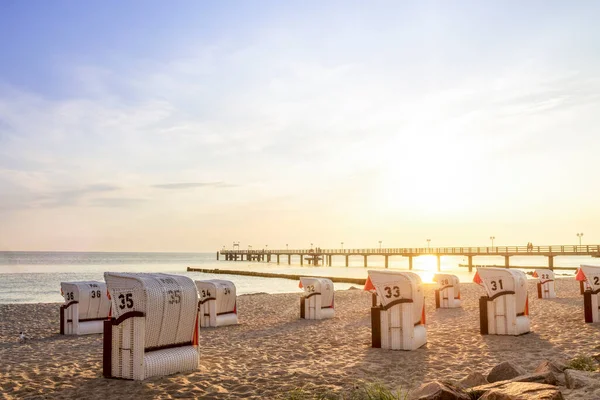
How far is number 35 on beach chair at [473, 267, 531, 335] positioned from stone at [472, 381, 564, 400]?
23.2 feet

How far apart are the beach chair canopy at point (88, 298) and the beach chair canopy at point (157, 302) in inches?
256

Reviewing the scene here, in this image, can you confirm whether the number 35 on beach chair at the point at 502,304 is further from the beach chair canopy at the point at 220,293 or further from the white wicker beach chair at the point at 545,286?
the white wicker beach chair at the point at 545,286

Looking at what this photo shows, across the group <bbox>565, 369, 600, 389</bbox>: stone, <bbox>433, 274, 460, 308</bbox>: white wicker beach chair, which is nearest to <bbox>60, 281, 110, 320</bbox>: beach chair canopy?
<bbox>565, 369, 600, 389</bbox>: stone

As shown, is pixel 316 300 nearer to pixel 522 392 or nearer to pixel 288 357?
pixel 288 357

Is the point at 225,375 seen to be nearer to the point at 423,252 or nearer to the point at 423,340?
the point at 423,340

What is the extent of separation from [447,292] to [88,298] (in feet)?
42.6

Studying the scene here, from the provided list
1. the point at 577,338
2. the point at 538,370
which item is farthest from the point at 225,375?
the point at 577,338

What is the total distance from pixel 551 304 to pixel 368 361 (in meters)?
13.8

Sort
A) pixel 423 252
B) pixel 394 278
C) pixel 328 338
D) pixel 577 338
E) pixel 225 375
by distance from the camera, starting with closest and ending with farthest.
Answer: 1. pixel 225 375
2. pixel 394 278
3. pixel 577 338
4. pixel 328 338
5. pixel 423 252

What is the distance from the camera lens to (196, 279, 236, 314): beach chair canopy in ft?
50.9

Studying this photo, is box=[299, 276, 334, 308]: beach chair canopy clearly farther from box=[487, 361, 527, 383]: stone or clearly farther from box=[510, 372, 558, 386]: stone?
box=[510, 372, 558, 386]: stone

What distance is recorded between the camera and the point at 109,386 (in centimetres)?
787

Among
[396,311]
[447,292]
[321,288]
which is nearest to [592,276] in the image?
[447,292]

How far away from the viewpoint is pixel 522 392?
548 cm
